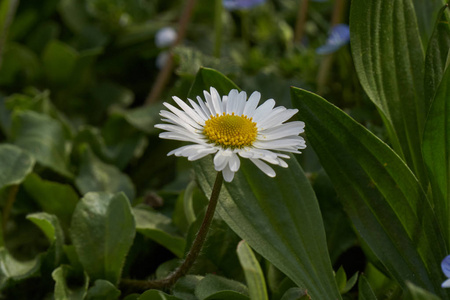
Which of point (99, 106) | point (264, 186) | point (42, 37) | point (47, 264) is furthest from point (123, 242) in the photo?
point (42, 37)

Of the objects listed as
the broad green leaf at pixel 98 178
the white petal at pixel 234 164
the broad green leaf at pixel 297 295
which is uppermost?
the white petal at pixel 234 164

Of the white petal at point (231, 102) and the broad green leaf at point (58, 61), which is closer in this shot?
the white petal at point (231, 102)

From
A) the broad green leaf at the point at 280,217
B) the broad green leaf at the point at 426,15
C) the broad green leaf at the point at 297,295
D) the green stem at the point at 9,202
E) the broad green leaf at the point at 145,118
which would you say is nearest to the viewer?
the broad green leaf at the point at 297,295

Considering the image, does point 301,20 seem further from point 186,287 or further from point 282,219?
point 186,287

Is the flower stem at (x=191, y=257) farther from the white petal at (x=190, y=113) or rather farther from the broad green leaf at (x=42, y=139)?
the broad green leaf at (x=42, y=139)

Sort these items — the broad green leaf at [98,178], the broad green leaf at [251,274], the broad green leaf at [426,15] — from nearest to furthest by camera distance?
1. the broad green leaf at [251,274]
2. the broad green leaf at [426,15]
3. the broad green leaf at [98,178]

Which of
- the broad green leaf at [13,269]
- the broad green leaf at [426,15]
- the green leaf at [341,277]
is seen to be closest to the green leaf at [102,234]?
the broad green leaf at [13,269]

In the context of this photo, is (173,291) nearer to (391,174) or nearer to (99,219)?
(99,219)
